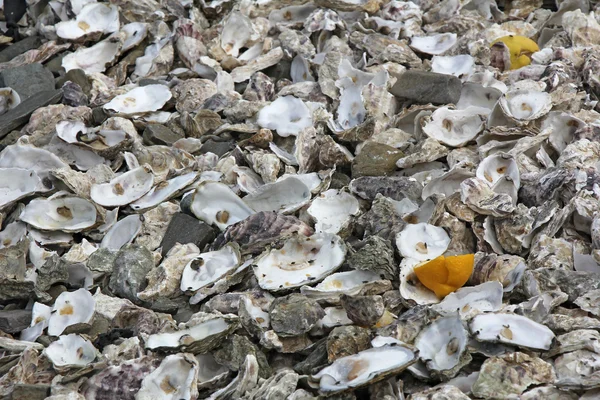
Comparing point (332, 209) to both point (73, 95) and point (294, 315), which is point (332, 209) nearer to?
point (294, 315)

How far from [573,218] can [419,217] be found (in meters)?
0.56

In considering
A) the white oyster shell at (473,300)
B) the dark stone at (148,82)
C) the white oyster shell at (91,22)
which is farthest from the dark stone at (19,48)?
the white oyster shell at (473,300)

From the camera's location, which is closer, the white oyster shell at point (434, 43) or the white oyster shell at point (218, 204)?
the white oyster shell at point (218, 204)

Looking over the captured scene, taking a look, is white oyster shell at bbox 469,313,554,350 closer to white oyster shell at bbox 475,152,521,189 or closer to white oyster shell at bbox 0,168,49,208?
white oyster shell at bbox 475,152,521,189

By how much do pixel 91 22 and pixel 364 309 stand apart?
2802 mm

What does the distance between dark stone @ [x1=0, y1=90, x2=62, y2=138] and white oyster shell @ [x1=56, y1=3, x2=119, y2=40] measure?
1.78ft

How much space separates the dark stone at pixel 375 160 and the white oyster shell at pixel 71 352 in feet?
4.44

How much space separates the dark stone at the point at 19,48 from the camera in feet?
14.9

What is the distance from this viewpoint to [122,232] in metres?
3.28

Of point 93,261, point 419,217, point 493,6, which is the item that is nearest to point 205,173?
point 93,261

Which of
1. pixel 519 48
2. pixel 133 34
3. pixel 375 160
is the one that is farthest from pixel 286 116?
pixel 519 48

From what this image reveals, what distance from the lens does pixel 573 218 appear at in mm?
2953

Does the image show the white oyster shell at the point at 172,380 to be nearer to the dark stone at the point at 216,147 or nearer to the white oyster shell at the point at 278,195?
the white oyster shell at the point at 278,195

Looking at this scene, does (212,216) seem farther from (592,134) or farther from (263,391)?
(592,134)
